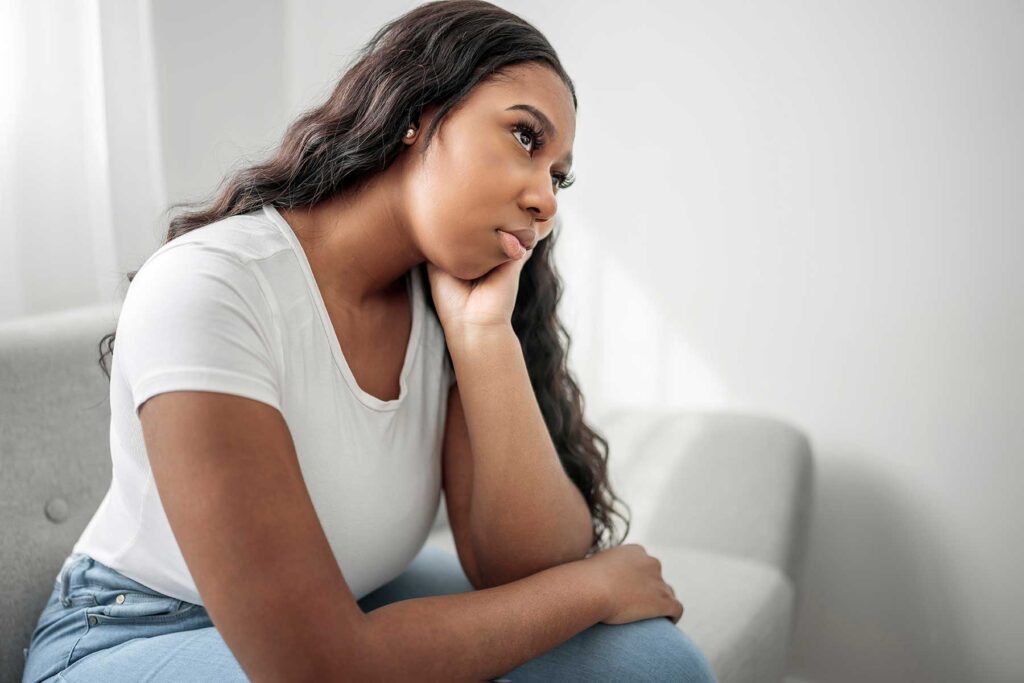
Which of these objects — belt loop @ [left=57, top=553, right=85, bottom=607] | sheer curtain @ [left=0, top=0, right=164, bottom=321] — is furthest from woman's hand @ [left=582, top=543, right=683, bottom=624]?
sheer curtain @ [left=0, top=0, right=164, bottom=321]

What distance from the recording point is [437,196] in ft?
2.97

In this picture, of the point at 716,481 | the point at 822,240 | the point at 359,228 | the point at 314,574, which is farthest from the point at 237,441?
A: the point at 822,240

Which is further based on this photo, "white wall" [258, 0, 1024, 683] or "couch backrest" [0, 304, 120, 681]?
"white wall" [258, 0, 1024, 683]

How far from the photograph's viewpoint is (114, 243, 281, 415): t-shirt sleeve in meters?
0.70

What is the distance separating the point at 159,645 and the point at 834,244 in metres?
1.49

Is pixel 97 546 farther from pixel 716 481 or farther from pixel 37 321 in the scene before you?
pixel 716 481

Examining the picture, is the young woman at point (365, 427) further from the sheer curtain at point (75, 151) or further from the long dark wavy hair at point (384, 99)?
the sheer curtain at point (75, 151)

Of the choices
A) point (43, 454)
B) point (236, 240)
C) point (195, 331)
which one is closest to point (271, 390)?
point (195, 331)

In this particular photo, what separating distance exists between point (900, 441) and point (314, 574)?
4.82 ft

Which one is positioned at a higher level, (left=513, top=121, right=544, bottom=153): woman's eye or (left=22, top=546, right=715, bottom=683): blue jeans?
(left=513, top=121, right=544, bottom=153): woman's eye

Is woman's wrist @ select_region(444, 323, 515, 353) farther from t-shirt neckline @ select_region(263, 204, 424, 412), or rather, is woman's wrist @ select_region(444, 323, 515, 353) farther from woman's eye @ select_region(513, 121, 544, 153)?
woman's eye @ select_region(513, 121, 544, 153)

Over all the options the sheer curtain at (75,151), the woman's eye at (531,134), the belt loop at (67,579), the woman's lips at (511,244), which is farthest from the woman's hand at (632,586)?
the sheer curtain at (75,151)

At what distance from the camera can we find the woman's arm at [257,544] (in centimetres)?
67

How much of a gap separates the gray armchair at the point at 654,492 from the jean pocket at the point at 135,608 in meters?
0.21
